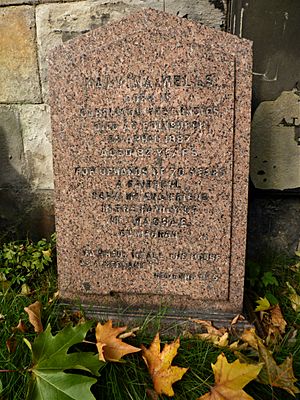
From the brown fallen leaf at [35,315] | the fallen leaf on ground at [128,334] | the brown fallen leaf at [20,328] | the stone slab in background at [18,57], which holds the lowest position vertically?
the fallen leaf on ground at [128,334]

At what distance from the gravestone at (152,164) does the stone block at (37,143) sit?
665 millimetres

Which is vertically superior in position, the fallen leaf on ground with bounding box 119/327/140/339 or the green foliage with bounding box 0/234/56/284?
the green foliage with bounding box 0/234/56/284

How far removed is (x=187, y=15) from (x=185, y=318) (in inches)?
63.7

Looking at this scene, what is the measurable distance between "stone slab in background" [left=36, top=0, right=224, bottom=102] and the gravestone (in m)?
0.59

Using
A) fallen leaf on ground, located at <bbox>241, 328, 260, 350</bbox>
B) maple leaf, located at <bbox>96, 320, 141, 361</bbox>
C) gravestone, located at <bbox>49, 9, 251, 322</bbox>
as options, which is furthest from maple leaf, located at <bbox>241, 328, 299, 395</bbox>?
maple leaf, located at <bbox>96, 320, 141, 361</bbox>

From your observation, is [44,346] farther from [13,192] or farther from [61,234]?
[13,192]

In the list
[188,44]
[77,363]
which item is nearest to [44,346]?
[77,363]

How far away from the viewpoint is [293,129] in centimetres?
210

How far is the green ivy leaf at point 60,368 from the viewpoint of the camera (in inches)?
46.8

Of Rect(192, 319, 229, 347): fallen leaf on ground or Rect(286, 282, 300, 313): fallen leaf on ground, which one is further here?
Rect(286, 282, 300, 313): fallen leaf on ground

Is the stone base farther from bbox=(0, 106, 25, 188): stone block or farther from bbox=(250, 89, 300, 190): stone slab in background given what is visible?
bbox=(0, 106, 25, 188): stone block

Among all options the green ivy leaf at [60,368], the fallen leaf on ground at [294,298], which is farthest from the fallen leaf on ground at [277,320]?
the green ivy leaf at [60,368]

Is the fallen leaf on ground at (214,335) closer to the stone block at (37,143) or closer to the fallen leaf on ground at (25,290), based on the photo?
the fallen leaf on ground at (25,290)

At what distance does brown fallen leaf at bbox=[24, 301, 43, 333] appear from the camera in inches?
61.5
